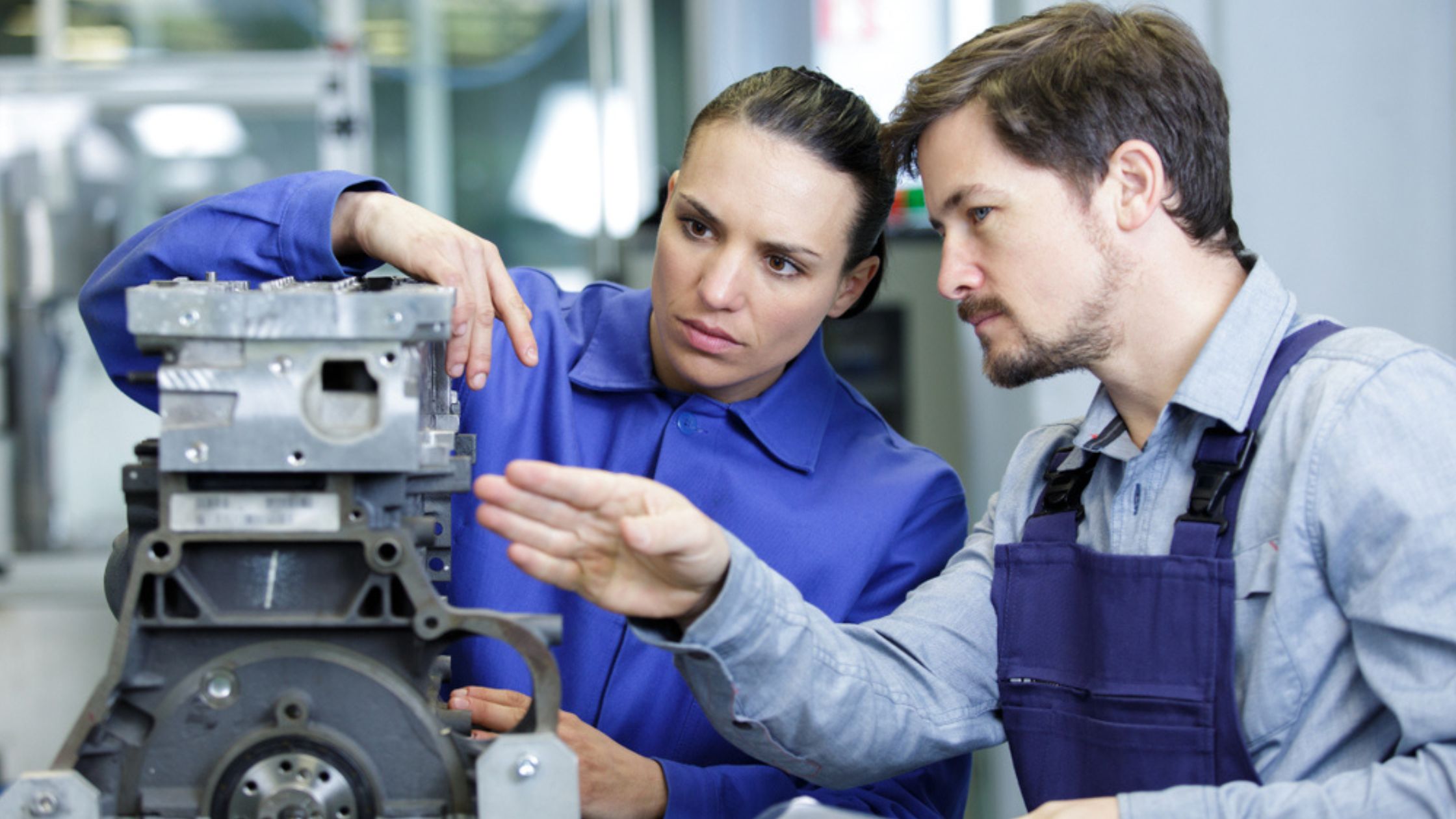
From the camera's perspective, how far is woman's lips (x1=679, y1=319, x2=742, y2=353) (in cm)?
153

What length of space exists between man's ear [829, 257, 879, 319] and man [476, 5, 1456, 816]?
22 cm

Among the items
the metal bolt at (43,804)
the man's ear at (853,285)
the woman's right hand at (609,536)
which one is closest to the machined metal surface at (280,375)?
the woman's right hand at (609,536)

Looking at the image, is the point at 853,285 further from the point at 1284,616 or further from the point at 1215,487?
the point at 1284,616

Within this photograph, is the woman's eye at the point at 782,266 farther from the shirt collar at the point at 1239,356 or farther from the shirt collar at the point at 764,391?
the shirt collar at the point at 1239,356

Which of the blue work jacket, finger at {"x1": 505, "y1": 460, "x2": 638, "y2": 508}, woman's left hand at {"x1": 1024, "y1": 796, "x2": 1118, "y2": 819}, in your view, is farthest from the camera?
the blue work jacket

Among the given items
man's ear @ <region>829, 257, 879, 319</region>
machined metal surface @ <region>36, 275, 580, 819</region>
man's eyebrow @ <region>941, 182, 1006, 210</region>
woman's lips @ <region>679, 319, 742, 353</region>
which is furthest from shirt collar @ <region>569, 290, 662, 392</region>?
machined metal surface @ <region>36, 275, 580, 819</region>

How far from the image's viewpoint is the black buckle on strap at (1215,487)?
118cm

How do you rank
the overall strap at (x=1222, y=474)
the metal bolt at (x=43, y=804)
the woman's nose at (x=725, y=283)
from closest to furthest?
the metal bolt at (x=43, y=804) < the overall strap at (x=1222, y=474) < the woman's nose at (x=725, y=283)

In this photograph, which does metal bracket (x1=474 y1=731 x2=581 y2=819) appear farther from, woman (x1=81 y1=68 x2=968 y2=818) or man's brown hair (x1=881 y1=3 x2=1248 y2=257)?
man's brown hair (x1=881 y1=3 x2=1248 y2=257)

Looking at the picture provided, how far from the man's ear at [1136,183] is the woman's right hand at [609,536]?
555 mm

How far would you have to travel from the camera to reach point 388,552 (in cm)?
88

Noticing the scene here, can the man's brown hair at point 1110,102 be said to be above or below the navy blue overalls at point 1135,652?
above

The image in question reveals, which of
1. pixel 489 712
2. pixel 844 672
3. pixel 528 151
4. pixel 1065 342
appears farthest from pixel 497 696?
pixel 528 151

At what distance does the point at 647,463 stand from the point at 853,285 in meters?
0.37
